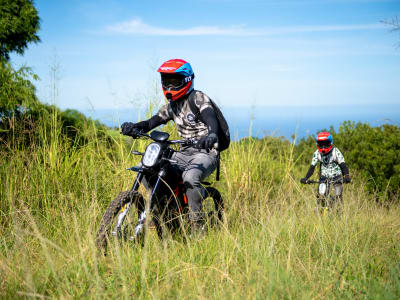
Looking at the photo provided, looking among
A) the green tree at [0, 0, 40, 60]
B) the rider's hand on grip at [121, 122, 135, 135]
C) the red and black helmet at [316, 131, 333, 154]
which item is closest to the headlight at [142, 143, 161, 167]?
the rider's hand on grip at [121, 122, 135, 135]

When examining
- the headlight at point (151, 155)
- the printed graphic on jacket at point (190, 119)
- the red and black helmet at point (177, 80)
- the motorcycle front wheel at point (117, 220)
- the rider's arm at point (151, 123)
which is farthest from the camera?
the rider's arm at point (151, 123)

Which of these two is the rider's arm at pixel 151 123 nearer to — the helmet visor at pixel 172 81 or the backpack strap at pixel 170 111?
the backpack strap at pixel 170 111

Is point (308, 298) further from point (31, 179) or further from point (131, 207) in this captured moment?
point (31, 179)

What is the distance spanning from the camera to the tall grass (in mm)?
2480

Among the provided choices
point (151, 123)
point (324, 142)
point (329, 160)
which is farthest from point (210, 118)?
point (329, 160)

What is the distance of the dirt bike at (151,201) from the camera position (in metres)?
3.15

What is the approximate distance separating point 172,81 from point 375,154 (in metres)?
7.22

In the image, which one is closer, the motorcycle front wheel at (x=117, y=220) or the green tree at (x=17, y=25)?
the motorcycle front wheel at (x=117, y=220)

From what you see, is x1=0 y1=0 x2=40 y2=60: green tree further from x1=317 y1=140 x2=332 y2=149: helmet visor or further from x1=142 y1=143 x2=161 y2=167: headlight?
x1=142 y1=143 x2=161 y2=167: headlight

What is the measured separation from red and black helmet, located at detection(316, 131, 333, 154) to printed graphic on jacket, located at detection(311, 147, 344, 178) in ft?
0.36

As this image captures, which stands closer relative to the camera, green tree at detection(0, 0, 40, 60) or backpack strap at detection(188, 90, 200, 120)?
backpack strap at detection(188, 90, 200, 120)

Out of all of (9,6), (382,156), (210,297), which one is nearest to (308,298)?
(210,297)

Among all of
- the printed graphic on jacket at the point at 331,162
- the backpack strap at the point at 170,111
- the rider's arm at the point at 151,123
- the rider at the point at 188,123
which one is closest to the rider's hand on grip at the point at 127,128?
the rider at the point at 188,123

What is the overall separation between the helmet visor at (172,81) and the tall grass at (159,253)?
1.55 m
